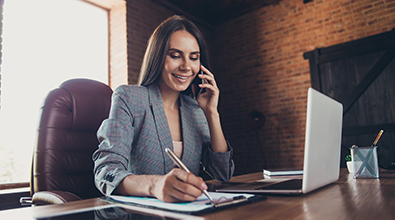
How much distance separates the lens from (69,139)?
151 centimetres

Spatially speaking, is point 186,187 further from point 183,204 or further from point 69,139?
point 69,139

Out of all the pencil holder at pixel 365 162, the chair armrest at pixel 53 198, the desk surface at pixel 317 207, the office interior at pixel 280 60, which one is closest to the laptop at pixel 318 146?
the desk surface at pixel 317 207

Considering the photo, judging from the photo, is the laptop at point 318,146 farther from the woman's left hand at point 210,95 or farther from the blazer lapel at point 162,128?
the woman's left hand at point 210,95

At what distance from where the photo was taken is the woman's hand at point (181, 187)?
0.68m

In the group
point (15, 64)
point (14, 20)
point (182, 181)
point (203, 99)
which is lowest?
point (182, 181)

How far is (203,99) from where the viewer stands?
1.60 m

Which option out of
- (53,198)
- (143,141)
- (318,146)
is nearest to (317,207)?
(318,146)

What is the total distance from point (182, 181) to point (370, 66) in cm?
482

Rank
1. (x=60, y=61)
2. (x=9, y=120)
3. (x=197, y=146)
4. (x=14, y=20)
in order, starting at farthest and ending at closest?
(x=60, y=61) < (x=14, y=20) < (x=9, y=120) < (x=197, y=146)

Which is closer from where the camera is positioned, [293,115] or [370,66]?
[370,66]

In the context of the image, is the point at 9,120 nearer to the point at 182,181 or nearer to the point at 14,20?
the point at 14,20

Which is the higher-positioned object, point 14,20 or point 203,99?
point 14,20

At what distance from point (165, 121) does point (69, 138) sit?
56 cm

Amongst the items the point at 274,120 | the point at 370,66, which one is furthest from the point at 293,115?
the point at 370,66
